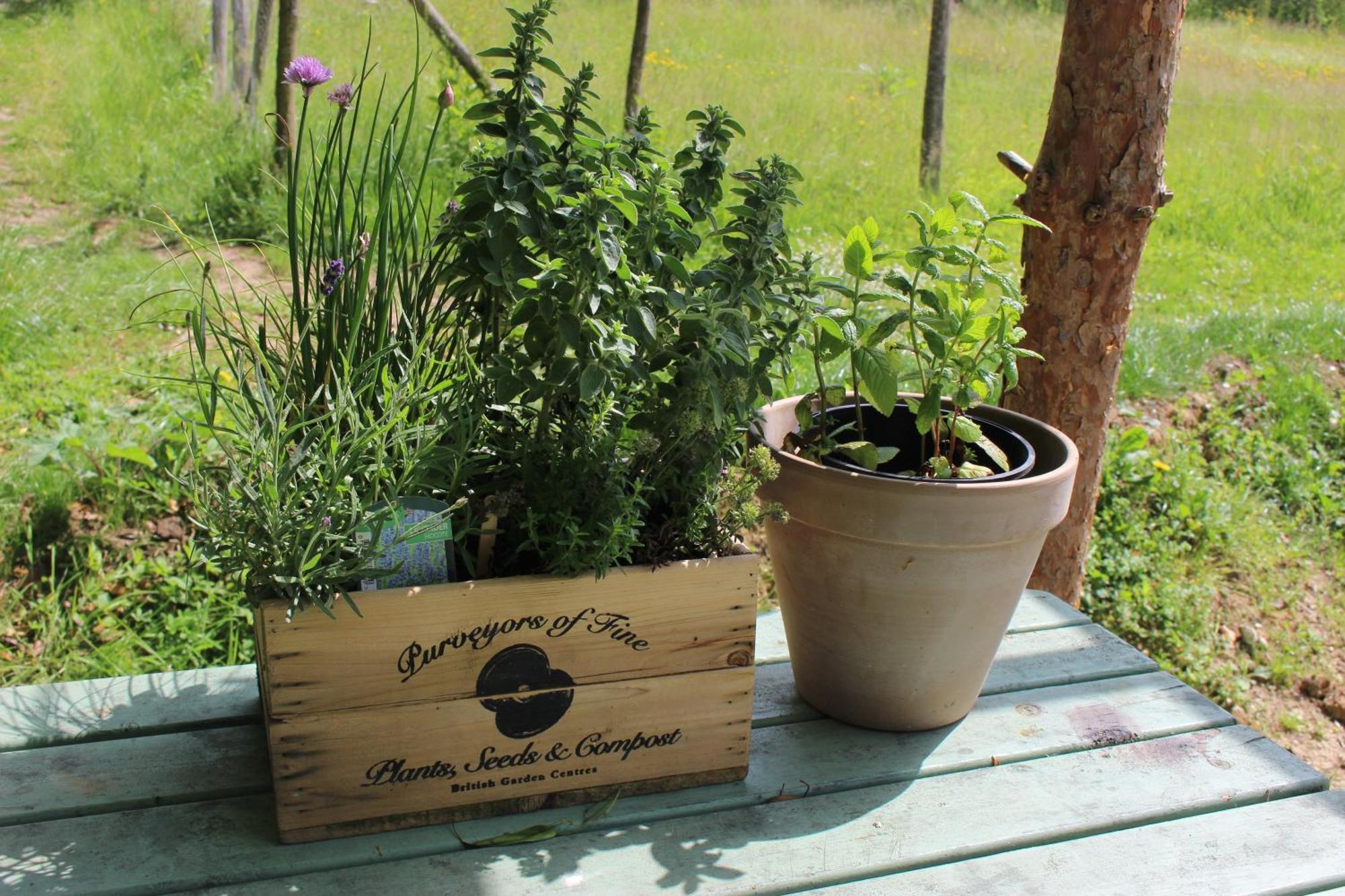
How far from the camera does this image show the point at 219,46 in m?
5.92

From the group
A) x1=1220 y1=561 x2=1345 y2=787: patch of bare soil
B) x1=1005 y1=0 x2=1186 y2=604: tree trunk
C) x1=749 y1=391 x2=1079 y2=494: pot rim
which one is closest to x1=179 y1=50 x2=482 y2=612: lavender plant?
x1=749 y1=391 x2=1079 y2=494: pot rim

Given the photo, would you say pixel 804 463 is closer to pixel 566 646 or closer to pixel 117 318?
pixel 566 646

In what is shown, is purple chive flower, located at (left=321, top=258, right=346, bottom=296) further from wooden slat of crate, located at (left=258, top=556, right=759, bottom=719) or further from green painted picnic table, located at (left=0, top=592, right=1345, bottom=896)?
green painted picnic table, located at (left=0, top=592, right=1345, bottom=896)

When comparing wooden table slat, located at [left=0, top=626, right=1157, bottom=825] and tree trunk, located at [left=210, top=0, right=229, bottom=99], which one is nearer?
wooden table slat, located at [left=0, top=626, right=1157, bottom=825]

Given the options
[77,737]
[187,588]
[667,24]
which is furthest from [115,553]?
[667,24]

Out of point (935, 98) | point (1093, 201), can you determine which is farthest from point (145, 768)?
point (935, 98)

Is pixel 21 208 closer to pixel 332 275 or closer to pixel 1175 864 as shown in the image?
pixel 332 275

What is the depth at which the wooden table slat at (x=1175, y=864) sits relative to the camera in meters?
1.56

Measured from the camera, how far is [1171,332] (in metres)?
4.78

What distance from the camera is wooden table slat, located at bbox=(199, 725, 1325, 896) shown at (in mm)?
1524

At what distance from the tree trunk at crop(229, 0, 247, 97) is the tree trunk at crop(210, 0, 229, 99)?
0.79 ft

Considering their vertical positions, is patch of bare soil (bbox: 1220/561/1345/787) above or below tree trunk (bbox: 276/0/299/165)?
below

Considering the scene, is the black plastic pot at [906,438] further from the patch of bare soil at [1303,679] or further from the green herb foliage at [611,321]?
the patch of bare soil at [1303,679]

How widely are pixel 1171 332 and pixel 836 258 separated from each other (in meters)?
1.47
